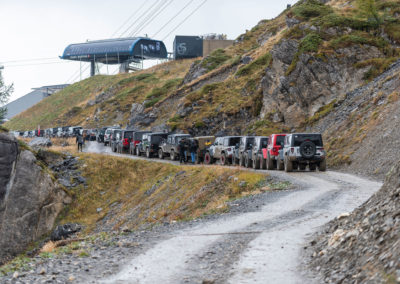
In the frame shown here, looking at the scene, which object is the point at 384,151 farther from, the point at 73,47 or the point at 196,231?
the point at 73,47

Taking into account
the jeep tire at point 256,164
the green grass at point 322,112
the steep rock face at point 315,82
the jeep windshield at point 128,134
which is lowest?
the jeep tire at point 256,164

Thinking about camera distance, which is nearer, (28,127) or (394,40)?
(394,40)

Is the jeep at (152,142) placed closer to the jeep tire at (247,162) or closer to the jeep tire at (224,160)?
the jeep tire at (224,160)

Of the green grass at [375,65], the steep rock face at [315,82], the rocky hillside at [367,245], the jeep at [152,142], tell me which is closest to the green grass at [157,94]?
the jeep at [152,142]

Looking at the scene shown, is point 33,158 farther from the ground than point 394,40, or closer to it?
closer to it

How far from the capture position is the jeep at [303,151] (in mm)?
26391

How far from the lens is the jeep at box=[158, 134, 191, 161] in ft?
129

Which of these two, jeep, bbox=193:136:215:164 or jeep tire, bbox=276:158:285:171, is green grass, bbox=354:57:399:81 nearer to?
jeep, bbox=193:136:215:164

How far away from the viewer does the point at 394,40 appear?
4312cm

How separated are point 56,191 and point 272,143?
14.0m

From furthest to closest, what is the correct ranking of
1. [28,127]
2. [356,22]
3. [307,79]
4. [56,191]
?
[28,127] → [356,22] → [307,79] → [56,191]

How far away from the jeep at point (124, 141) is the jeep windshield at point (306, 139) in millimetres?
25462

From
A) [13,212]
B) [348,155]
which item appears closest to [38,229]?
[13,212]

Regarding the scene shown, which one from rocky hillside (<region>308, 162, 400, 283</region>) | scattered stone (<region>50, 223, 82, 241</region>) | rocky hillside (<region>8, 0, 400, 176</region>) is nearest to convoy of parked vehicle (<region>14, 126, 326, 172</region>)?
rocky hillside (<region>8, 0, 400, 176</region>)
